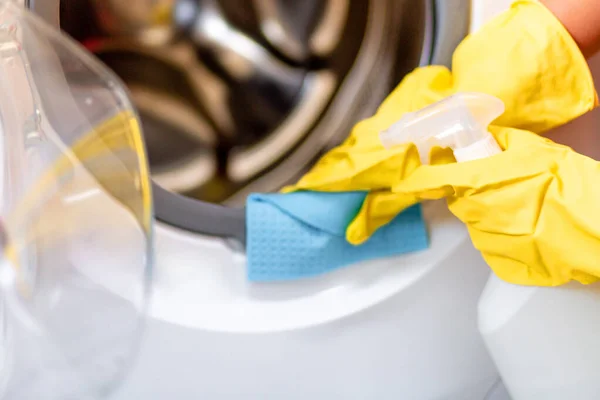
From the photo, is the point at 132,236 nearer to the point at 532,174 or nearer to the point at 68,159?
the point at 68,159

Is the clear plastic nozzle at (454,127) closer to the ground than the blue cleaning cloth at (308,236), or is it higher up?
higher up

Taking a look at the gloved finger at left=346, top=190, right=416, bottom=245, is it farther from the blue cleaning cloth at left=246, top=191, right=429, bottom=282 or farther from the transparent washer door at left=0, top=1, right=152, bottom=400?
the transparent washer door at left=0, top=1, right=152, bottom=400

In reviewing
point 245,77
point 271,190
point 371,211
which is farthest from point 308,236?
point 245,77

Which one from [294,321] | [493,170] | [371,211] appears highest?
[493,170]

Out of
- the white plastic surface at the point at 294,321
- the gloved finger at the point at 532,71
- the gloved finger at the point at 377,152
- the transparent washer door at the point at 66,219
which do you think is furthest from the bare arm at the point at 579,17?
the transparent washer door at the point at 66,219

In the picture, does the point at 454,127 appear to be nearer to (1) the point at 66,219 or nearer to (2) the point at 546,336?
(2) the point at 546,336

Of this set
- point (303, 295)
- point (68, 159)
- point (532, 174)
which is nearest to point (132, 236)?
point (68, 159)

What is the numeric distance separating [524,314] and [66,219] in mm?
448

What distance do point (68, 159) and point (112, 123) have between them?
6cm

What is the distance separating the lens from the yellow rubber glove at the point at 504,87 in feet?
1.70

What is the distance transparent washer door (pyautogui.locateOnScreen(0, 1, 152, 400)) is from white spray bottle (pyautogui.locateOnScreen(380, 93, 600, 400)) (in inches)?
11.0

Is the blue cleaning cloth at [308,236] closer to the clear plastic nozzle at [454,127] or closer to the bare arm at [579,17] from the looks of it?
the clear plastic nozzle at [454,127]

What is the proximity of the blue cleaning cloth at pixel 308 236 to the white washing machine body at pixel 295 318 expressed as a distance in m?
0.02

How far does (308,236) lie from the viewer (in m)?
0.58
